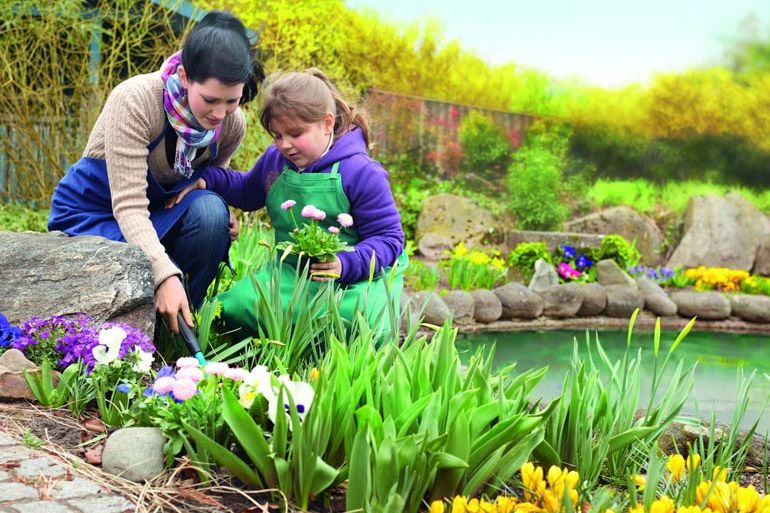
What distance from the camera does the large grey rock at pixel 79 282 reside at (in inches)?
97.5

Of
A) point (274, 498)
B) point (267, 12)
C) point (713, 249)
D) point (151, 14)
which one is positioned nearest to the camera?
point (274, 498)

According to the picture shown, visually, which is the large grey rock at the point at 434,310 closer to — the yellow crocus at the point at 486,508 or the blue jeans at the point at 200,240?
the blue jeans at the point at 200,240

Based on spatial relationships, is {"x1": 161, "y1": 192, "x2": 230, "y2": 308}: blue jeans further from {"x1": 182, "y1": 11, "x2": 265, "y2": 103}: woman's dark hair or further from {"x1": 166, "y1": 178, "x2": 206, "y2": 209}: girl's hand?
{"x1": 182, "y1": 11, "x2": 265, "y2": 103}: woman's dark hair

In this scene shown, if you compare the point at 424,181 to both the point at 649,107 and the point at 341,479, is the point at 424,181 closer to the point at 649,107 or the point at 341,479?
the point at 649,107

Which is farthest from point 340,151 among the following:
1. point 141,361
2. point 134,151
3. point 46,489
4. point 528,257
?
point 528,257

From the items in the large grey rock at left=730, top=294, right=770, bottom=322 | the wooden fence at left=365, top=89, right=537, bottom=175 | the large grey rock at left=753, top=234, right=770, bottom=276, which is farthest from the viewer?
the wooden fence at left=365, top=89, right=537, bottom=175

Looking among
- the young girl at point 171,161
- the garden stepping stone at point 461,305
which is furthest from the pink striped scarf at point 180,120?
the garden stepping stone at point 461,305

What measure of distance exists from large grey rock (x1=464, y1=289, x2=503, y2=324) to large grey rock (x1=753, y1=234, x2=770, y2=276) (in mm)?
5461

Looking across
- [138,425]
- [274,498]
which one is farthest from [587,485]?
[138,425]

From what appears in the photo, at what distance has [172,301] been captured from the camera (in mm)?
2559

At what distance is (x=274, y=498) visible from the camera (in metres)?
1.77

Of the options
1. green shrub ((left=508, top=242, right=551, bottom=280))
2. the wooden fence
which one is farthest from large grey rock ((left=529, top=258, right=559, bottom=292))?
the wooden fence

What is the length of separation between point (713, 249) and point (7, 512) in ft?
32.3

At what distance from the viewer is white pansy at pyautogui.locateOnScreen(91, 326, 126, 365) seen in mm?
2152
